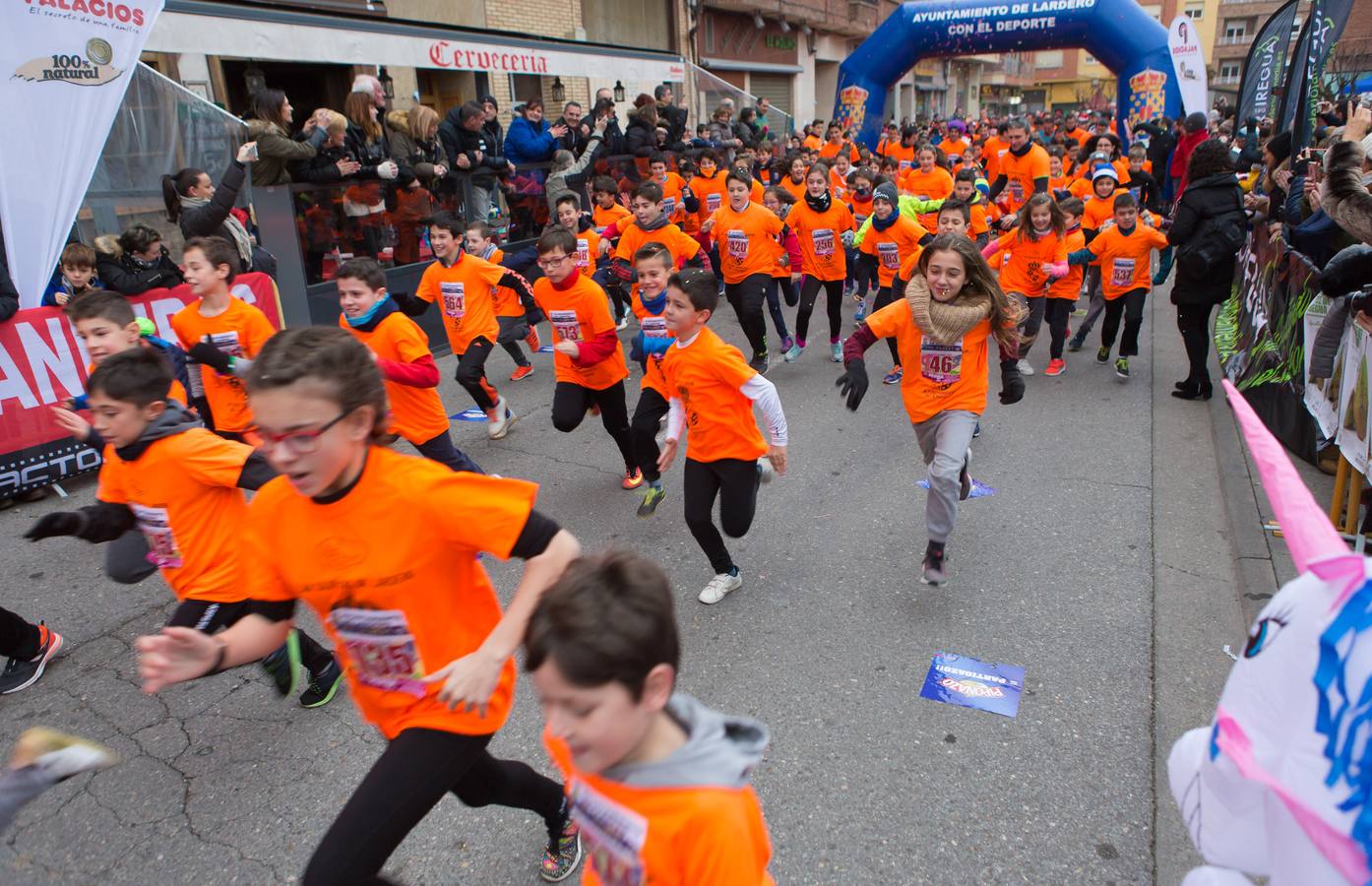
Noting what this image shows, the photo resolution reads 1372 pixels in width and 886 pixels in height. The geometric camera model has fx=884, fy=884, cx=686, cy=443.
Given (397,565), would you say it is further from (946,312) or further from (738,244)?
(738,244)

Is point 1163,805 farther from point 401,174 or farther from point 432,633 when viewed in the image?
point 401,174

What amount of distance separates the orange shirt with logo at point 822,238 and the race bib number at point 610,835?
24.6ft

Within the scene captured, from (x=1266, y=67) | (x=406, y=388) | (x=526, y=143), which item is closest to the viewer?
(x=406, y=388)

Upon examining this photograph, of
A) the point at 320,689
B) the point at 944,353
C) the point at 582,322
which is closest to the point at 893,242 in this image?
the point at 582,322

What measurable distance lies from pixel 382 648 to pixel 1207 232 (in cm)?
717

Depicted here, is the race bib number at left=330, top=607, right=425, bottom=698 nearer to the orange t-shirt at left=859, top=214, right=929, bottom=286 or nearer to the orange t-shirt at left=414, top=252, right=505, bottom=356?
the orange t-shirt at left=414, top=252, right=505, bottom=356

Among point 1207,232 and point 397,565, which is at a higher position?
point 1207,232

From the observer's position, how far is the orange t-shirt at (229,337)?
4.84 metres

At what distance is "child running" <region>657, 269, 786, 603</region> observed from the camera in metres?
4.05

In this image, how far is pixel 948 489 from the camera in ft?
14.0

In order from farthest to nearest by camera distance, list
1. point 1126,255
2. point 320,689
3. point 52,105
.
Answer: point 1126,255 < point 52,105 < point 320,689

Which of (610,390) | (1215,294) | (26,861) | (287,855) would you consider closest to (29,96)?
(610,390)

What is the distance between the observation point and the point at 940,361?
445 centimetres

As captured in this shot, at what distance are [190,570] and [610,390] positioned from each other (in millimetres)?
3039
